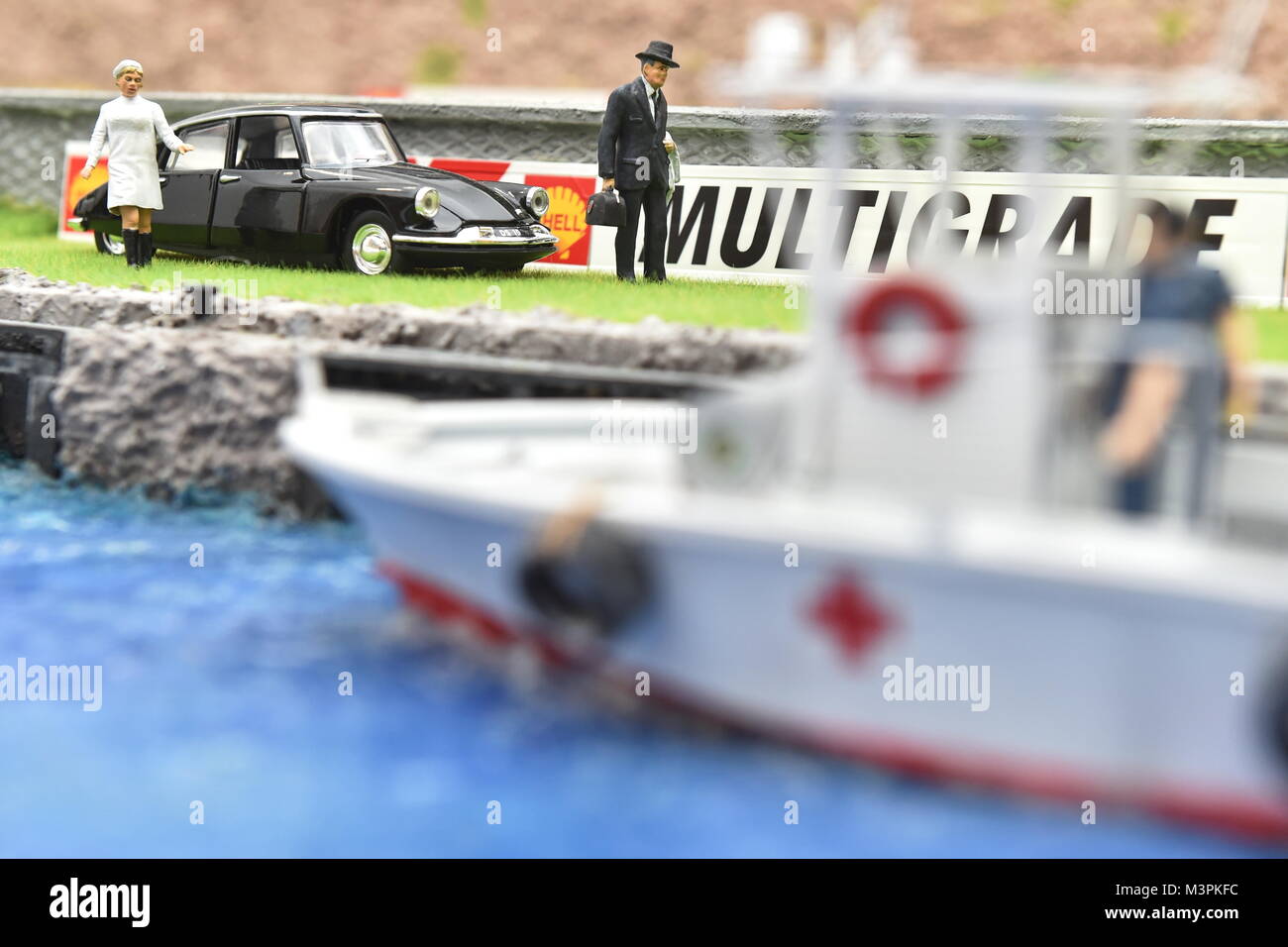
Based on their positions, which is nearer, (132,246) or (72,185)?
(132,246)

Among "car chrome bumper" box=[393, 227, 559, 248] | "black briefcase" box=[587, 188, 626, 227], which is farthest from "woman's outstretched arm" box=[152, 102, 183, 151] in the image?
"black briefcase" box=[587, 188, 626, 227]

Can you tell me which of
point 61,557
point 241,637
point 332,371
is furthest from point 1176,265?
point 61,557

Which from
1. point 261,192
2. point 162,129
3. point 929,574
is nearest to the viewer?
point 929,574

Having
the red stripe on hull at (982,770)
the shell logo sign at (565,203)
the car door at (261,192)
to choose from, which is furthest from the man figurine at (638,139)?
the red stripe on hull at (982,770)

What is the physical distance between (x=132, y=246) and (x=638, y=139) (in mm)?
4185

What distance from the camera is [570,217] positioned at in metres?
13.3

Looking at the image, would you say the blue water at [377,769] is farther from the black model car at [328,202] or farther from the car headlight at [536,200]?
the car headlight at [536,200]

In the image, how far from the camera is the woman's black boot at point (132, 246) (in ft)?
38.2

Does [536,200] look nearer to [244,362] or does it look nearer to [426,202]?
[426,202]

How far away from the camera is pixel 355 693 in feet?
19.3

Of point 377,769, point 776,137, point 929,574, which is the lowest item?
point 377,769

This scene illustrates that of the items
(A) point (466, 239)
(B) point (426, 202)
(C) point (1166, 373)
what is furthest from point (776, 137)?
(C) point (1166, 373)

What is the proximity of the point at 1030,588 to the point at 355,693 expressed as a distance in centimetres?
281
